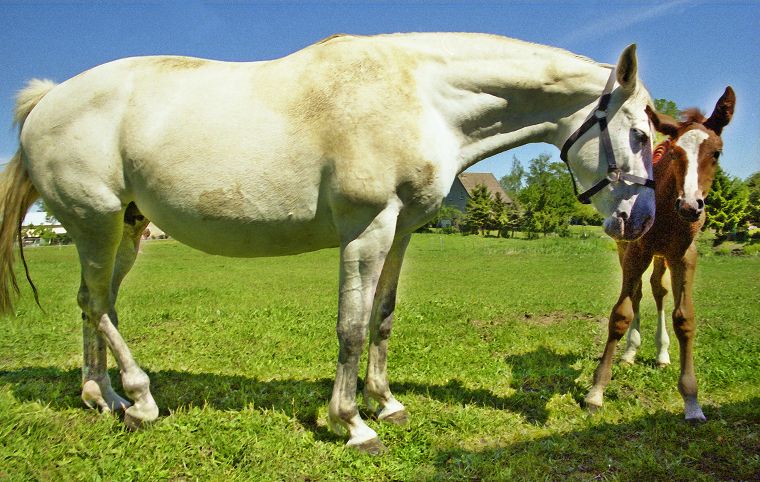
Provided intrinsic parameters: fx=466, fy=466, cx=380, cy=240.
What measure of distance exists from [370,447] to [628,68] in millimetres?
3214

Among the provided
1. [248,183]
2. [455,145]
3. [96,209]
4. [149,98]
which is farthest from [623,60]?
[96,209]

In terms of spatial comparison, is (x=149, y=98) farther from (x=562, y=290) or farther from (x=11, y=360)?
(x=562, y=290)

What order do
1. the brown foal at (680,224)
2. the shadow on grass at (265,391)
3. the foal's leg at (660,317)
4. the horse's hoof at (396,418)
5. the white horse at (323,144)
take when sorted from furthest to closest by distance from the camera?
the foal's leg at (660,317), the shadow on grass at (265,391), the horse's hoof at (396,418), the brown foal at (680,224), the white horse at (323,144)

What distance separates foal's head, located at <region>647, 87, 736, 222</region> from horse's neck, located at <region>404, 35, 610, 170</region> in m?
0.62

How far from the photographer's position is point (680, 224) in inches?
154

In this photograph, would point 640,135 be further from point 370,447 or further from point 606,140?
point 370,447

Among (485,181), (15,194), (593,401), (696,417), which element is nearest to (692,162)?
(696,417)

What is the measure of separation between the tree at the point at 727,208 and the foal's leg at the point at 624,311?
27.5m

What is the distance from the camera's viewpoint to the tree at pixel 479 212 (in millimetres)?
48188

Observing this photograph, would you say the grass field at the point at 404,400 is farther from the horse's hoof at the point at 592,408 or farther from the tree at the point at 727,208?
the tree at the point at 727,208


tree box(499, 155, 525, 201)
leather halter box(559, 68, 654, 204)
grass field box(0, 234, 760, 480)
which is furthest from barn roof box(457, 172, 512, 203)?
leather halter box(559, 68, 654, 204)

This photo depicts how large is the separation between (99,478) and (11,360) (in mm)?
3911

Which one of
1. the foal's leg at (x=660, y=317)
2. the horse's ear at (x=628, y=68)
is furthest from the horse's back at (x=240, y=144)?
the foal's leg at (x=660, y=317)

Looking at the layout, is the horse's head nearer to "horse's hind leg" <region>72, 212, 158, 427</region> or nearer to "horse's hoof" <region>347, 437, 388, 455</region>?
"horse's hoof" <region>347, 437, 388, 455</region>
